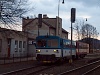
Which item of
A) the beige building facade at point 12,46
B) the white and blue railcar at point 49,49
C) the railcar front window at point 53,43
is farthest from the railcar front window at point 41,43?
the beige building facade at point 12,46

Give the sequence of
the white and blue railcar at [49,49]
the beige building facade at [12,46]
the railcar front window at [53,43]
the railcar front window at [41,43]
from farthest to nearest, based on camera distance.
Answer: the beige building facade at [12,46], the railcar front window at [41,43], the railcar front window at [53,43], the white and blue railcar at [49,49]

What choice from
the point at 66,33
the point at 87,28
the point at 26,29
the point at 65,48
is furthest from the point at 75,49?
the point at 87,28

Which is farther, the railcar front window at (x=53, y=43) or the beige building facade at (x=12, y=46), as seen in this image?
the beige building facade at (x=12, y=46)

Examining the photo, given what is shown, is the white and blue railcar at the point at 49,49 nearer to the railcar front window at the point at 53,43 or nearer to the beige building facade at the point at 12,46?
the railcar front window at the point at 53,43

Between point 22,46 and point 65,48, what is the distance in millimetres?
17040

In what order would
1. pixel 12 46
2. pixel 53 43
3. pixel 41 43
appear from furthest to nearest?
pixel 12 46, pixel 41 43, pixel 53 43

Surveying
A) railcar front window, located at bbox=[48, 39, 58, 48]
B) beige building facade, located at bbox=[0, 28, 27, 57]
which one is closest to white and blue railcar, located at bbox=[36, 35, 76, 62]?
railcar front window, located at bbox=[48, 39, 58, 48]

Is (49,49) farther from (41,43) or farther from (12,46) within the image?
(12,46)

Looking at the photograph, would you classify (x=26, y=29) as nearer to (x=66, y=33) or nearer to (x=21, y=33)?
(x=21, y=33)

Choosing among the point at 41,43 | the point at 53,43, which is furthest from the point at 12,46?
the point at 53,43

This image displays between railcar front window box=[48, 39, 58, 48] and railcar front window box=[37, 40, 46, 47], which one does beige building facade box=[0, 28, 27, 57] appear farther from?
railcar front window box=[48, 39, 58, 48]

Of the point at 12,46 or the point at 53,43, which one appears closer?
the point at 53,43

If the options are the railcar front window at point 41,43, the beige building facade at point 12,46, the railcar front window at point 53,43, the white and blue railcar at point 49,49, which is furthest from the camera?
the beige building facade at point 12,46

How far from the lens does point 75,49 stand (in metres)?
38.5
